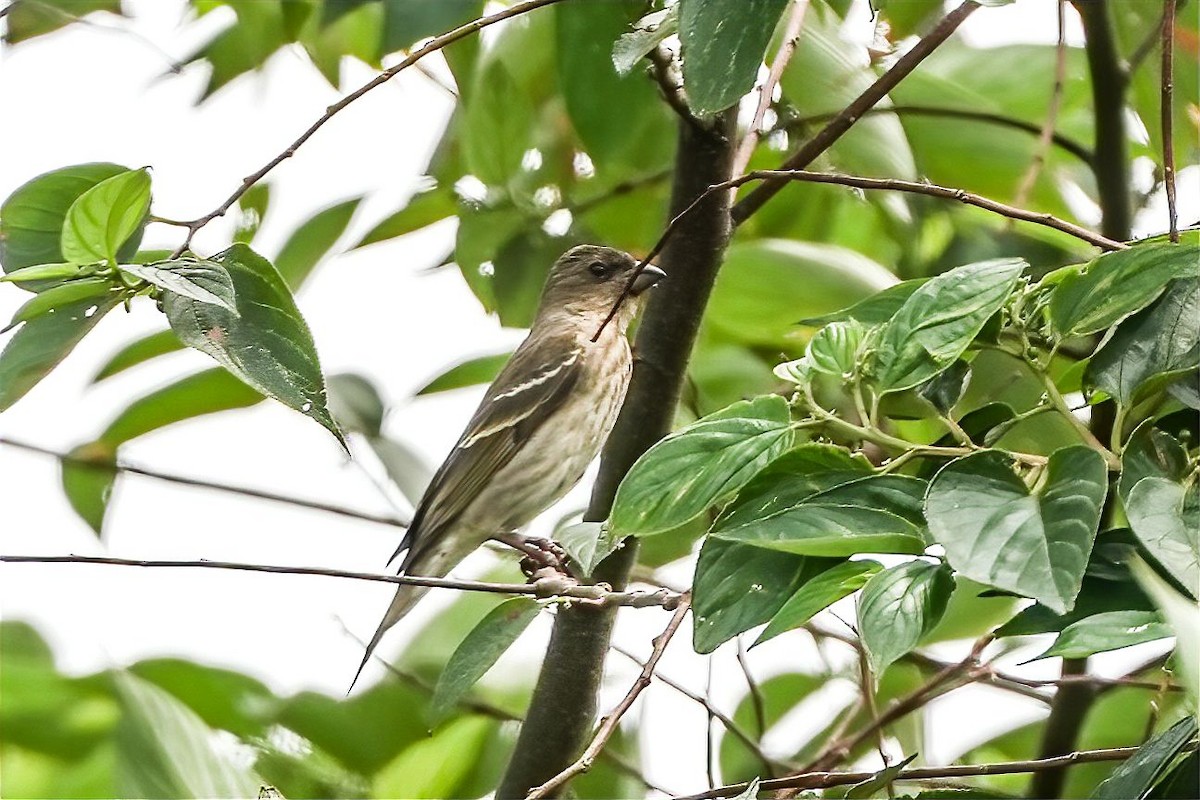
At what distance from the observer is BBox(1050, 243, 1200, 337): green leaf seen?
5.16ft

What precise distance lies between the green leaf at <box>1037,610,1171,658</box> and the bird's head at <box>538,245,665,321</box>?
263 cm

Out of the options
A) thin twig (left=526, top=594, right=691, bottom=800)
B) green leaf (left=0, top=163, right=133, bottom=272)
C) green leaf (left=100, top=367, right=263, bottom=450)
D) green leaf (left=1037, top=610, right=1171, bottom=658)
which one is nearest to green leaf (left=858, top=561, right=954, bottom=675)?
green leaf (left=1037, top=610, right=1171, bottom=658)

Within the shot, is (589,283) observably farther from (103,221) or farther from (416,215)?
(103,221)

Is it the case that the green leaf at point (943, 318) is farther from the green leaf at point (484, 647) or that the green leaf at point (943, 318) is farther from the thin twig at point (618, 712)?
the green leaf at point (484, 647)

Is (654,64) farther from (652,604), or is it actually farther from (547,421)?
(547,421)

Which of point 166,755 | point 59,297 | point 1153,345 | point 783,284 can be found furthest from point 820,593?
point 783,284

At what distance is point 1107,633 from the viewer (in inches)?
54.2

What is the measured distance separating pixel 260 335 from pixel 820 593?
2.36 feet

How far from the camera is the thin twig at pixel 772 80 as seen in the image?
7.85 ft

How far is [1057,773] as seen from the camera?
2574 mm

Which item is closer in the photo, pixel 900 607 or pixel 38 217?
pixel 900 607

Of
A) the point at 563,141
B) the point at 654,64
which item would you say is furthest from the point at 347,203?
the point at 654,64

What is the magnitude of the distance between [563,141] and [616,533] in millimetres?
1904

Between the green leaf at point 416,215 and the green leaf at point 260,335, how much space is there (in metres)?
1.62
